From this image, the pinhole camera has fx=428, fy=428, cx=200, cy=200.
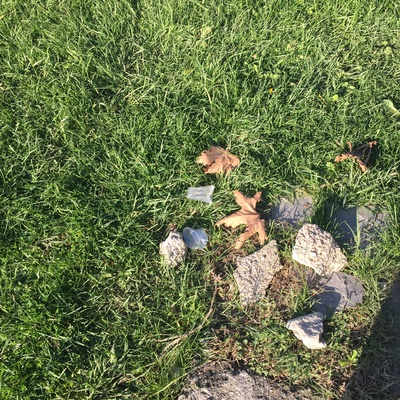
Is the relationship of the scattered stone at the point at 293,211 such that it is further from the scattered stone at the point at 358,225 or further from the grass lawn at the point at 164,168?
the scattered stone at the point at 358,225

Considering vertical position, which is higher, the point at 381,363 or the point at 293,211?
the point at 293,211

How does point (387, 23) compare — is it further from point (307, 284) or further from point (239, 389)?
point (239, 389)

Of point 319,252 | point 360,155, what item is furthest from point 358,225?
point 360,155

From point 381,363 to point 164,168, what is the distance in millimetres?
1690

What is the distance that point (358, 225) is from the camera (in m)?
2.66

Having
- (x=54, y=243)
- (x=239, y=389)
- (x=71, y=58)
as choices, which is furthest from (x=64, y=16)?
(x=239, y=389)

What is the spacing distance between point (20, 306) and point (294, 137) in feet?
6.60

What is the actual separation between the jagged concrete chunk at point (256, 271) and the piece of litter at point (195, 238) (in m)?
0.24

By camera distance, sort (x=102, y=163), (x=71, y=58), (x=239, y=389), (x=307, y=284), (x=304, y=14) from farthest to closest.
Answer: (x=304, y=14) < (x=71, y=58) < (x=102, y=163) < (x=307, y=284) < (x=239, y=389)

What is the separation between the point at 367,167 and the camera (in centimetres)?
288

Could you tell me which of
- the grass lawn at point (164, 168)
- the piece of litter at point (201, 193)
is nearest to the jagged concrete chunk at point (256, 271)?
the grass lawn at point (164, 168)

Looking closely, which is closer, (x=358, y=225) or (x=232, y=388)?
(x=232, y=388)

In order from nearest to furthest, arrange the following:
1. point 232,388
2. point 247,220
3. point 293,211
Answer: point 232,388 < point 247,220 < point 293,211

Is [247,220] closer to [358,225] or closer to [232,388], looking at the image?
[358,225]
